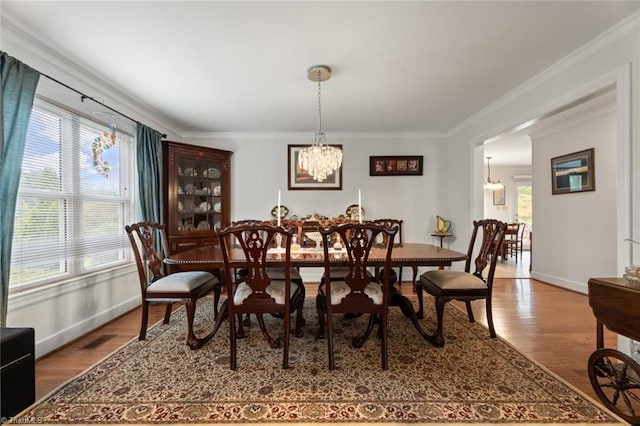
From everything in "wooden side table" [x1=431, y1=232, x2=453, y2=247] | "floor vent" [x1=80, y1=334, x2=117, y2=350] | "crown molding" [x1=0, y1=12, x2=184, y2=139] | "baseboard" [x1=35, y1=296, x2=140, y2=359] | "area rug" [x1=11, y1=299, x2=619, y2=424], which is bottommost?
"floor vent" [x1=80, y1=334, x2=117, y2=350]

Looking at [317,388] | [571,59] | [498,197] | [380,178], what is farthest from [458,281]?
[498,197]

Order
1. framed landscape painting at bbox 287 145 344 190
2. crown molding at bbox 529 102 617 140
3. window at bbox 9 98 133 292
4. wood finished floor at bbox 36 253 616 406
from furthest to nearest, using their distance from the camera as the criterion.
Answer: framed landscape painting at bbox 287 145 344 190
crown molding at bbox 529 102 617 140
window at bbox 9 98 133 292
wood finished floor at bbox 36 253 616 406

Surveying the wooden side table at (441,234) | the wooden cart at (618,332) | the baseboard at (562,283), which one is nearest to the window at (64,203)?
the wooden cart at (618,332)

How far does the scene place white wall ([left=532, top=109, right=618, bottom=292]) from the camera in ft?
11.2

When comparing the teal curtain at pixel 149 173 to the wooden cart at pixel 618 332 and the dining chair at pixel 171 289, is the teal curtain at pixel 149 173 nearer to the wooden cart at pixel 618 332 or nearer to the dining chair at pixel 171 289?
the dining chair at pixel 171 289

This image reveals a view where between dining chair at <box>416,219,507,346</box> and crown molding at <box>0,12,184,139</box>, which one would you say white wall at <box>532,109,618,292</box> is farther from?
crown molding at <box>0,12,184,139</box>

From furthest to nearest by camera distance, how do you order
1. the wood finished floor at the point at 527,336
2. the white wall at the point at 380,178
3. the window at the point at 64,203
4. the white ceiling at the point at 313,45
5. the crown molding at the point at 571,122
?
the crown molding at the point at 571,122 < the window at the point at 64,203 < the white wall at the point at 380,178 < the wood finished floor at the point at 527,336 < the white ceiling at the point at 313,45

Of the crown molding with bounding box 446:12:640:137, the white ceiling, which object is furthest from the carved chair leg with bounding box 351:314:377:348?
the crown molding with bounding box 446:12:640:137

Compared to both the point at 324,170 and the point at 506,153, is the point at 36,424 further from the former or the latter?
the point at 506,153

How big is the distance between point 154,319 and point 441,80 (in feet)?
12.3

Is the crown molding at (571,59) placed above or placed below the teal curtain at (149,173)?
above

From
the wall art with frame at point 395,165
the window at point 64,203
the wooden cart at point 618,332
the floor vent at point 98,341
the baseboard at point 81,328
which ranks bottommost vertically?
the floor vent at point 98,341

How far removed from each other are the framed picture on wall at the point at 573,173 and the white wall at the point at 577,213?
2.4 inches

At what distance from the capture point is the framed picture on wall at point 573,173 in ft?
11.9
